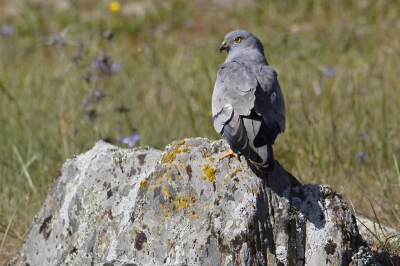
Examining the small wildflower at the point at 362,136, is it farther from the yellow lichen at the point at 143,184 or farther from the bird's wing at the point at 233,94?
the yellow lichen at the point at 143,184

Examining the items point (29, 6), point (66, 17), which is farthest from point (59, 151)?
point (29, 6)

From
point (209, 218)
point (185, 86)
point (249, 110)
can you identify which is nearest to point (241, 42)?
point (249, 110)

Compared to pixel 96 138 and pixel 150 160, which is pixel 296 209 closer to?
pixel 150 160

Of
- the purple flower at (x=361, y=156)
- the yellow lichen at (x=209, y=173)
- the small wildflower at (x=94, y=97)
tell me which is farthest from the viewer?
the small wildflower at (x=94, y=97)

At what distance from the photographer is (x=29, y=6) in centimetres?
970

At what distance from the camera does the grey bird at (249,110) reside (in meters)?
2.45

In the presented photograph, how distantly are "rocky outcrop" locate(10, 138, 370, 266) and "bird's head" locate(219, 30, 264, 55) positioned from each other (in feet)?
3.41

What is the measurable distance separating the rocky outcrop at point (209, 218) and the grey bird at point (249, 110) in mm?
121

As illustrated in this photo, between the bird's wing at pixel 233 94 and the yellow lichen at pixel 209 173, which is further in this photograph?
the bird's wing at pixel 233 94

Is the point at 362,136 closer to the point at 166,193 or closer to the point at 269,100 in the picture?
the point at 269,100

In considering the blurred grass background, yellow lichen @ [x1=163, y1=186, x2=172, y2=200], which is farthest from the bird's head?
yellow lichen @ [x1=163, y1=186, x2=172, y2=200]

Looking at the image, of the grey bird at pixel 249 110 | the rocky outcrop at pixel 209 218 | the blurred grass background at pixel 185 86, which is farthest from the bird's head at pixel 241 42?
the rocky outcrop at pixel 209 218

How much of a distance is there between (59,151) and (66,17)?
5.18 metres

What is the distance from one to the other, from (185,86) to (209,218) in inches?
166
